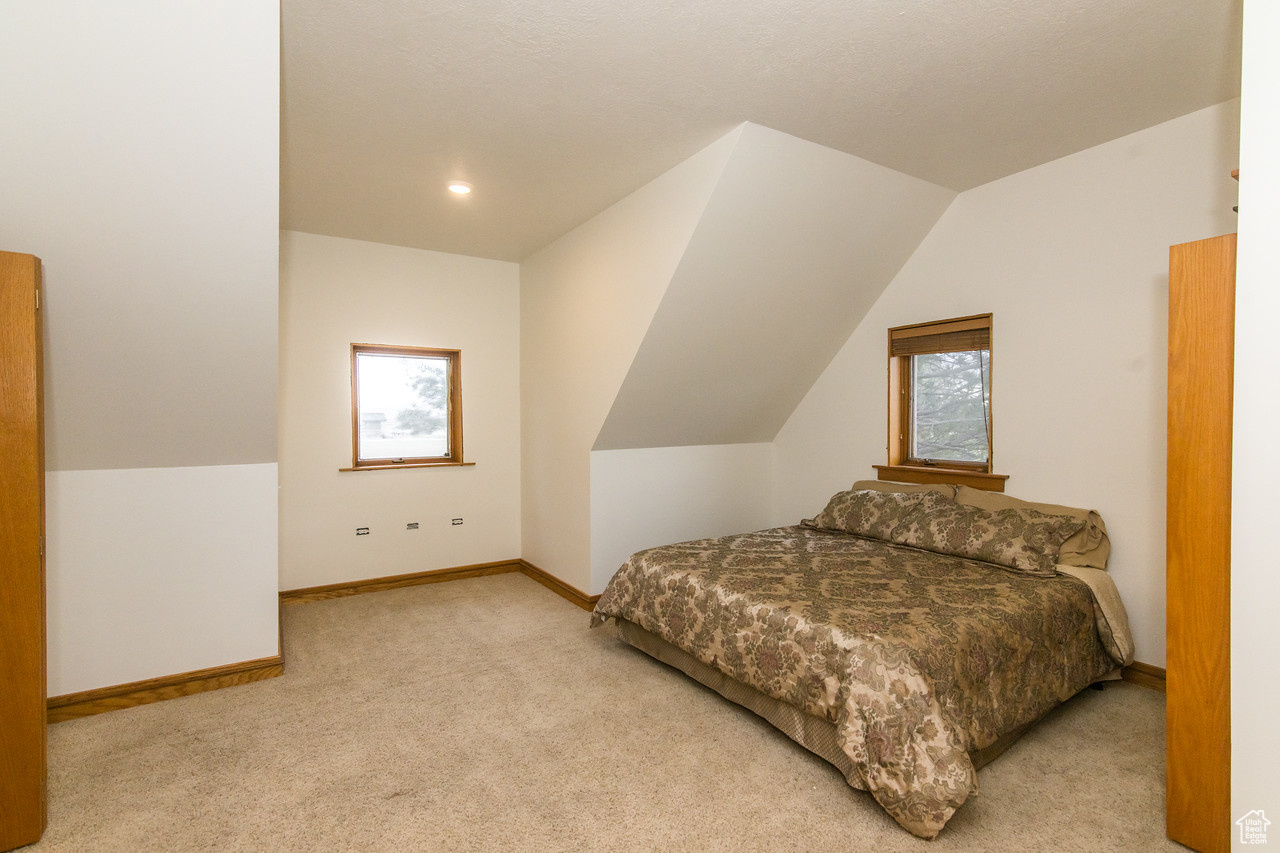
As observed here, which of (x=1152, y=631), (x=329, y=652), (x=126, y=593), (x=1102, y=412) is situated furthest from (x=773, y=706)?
(x=126, y=593)

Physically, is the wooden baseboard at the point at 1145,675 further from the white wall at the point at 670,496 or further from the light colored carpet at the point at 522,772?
the white wall at the point at 670,496

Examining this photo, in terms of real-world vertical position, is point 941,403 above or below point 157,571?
above

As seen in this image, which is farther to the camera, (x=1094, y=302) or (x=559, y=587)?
(x=559, y=587)

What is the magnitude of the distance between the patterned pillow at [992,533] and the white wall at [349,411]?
310 centimetres

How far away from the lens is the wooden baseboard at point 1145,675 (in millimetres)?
2811

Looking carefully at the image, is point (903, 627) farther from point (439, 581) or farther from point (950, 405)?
point (439, 581)

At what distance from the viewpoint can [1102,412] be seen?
3.01 metres

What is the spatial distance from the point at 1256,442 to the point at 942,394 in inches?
89.6

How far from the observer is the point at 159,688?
112 inches

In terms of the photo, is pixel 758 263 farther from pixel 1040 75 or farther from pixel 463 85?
pixel 463 85

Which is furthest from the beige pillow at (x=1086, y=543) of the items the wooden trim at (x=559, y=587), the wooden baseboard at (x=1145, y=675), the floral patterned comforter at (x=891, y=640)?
the wooden trim at (x=559, y=587)

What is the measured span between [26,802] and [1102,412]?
14.5 feet

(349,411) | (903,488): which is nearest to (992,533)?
(903,488)

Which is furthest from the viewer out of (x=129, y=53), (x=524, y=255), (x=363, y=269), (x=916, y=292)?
(x=524, y=255)
